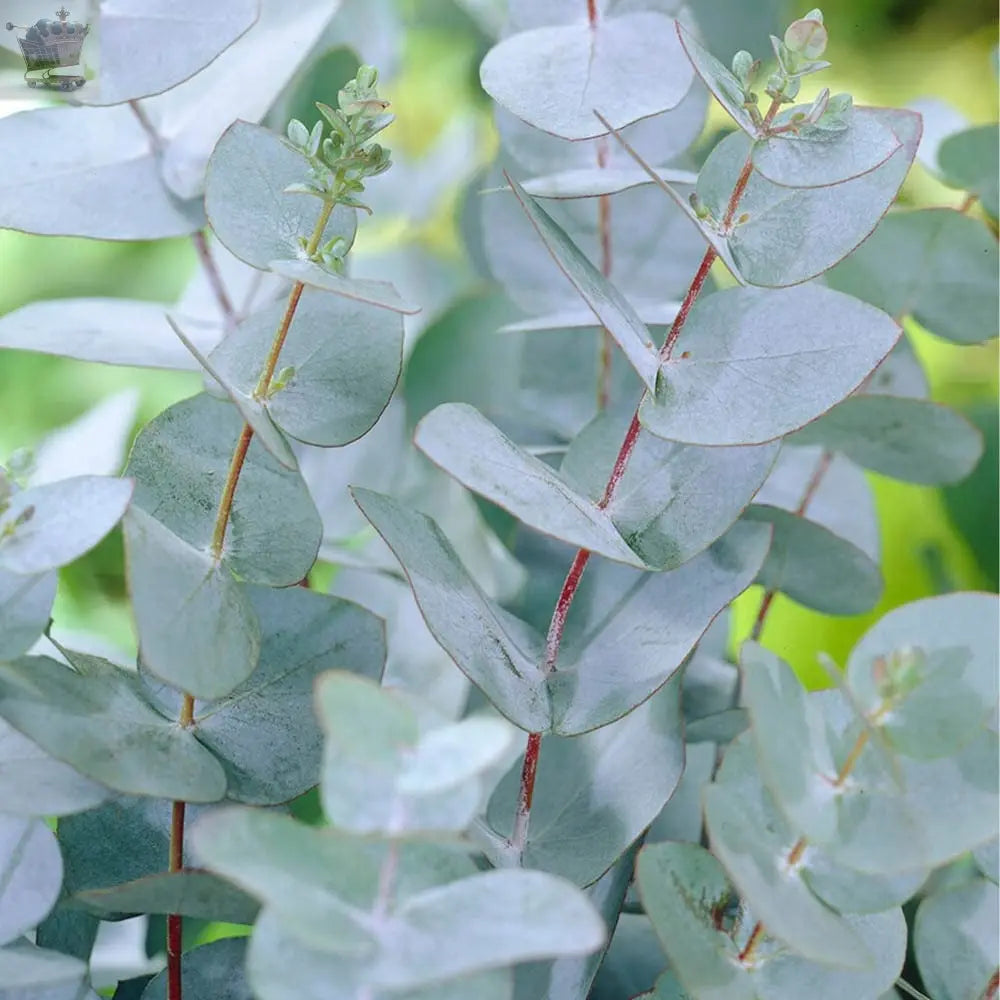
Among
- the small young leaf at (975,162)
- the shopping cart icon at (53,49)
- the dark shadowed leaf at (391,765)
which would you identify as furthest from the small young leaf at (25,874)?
the small young leaf at (975,162)

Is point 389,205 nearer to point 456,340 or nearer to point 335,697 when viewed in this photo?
point 456,340

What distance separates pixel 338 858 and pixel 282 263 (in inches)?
4.5

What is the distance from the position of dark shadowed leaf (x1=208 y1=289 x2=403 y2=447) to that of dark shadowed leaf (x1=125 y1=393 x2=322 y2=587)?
0.02 metres

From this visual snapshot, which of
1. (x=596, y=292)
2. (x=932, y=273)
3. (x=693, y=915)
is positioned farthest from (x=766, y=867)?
(x=932, y=273)

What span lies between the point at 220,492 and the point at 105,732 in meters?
0.07

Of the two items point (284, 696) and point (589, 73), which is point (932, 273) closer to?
point (589, 73)

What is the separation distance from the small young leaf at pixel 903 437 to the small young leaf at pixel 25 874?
24 cm

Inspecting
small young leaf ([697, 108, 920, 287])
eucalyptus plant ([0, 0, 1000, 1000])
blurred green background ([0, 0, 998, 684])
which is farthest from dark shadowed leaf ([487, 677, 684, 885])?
blurred green background ([0, 0, 998, 684])

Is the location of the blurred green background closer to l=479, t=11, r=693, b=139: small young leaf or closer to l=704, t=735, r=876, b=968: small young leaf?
l=479, t=11, r=693, b=139: small young leaf

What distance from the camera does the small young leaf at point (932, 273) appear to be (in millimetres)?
437

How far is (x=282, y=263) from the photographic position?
0.85 feet

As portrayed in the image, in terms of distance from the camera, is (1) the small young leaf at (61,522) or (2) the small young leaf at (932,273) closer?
(1) the small young leaf at (61,522)

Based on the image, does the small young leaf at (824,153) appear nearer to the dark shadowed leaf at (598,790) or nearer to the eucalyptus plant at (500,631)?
the eucalyptus plant at (500,631)

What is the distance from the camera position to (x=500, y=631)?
1.00 feet
